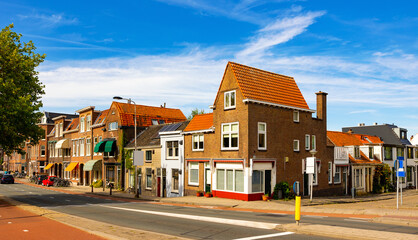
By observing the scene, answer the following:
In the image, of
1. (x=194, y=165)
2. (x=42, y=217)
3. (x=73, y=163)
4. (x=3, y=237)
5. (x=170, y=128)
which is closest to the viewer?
(x=3, y=237)

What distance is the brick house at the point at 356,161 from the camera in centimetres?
4031

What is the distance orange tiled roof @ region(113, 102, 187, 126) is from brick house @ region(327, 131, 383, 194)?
23942 mm

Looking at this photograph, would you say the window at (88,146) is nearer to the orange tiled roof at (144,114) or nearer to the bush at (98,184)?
the bush at (98,184)

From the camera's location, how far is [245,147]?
30.8 metres

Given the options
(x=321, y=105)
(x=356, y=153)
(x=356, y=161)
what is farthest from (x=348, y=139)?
(x=321, y=105)

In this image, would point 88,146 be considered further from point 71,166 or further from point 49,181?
point 49,181

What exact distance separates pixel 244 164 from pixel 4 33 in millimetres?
21850

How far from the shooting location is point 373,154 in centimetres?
4806

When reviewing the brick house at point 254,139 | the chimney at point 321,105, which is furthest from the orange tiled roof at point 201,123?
the chimney at point 321,105

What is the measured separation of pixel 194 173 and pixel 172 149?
4657 millimetres


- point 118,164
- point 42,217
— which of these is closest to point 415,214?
point 42,217

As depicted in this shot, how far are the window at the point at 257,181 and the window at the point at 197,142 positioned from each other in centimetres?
686

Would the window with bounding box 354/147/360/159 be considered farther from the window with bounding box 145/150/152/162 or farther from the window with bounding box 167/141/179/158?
the window with bounding box 145/150/152/162

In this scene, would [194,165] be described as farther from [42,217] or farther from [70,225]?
[70,225]
